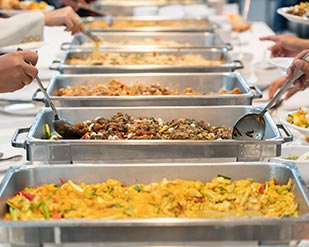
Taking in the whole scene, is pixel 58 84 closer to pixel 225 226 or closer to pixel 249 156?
pixel 249 156

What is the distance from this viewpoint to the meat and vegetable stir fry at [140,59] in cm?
283

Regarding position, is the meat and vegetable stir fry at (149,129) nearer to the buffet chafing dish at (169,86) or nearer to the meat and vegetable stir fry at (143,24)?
the buffet chafing dish at (169,86)

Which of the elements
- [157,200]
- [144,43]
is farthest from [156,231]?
[144,43]

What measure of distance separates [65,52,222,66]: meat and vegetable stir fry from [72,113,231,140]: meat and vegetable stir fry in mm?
904

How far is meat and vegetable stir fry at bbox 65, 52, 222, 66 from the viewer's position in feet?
9.29

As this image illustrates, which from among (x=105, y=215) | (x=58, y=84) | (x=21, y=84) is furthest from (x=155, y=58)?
(x=105, y=215)

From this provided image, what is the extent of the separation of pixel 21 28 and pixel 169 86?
2.48 ft

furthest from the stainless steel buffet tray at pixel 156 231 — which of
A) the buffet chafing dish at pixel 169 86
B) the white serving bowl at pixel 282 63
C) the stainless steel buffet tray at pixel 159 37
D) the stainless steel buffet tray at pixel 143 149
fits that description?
the stainless steel buffet tray at pixel 159 37

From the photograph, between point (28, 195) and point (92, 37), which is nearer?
point (28, 195)

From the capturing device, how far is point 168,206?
4.52 feet

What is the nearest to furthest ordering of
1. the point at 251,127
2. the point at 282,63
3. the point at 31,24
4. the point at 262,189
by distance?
the point at 262,189 < the point at 251,127 < the point at 282,63 < the point at 31,24

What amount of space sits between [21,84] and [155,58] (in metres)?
1.21

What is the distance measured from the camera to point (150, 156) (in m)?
1.70

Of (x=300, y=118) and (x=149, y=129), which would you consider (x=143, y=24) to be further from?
(x=149, y=129)
